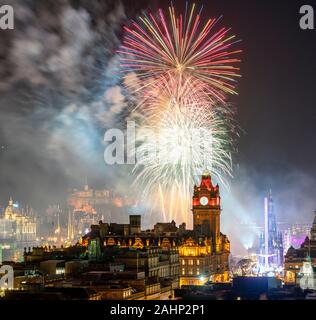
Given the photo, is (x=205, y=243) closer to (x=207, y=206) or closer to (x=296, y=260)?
(x=207, y=206)

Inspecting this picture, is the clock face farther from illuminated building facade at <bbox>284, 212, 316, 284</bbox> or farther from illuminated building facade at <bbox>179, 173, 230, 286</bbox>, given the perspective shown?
illuminated building facade at <bbox>284, 212, 316, 284</bbox>

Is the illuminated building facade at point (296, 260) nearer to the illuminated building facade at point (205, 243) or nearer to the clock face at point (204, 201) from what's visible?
the illuminated building facade at point (205, 243)

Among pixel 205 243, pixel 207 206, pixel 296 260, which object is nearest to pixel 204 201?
pixel 207 206

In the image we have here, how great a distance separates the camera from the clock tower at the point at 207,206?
108 meters

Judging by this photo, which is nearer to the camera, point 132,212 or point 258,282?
point 258,282

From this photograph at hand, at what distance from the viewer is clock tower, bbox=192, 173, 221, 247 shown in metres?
108

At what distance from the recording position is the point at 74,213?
191125mm

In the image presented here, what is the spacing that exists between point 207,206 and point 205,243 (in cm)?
875

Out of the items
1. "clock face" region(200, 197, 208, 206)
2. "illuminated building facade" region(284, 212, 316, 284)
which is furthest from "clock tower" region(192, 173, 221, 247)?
"illuminated building facade" region(284, 212, 316, 284)

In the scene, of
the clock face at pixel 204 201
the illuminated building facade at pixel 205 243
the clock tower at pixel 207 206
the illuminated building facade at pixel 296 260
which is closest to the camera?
the illuminated building facade at pixel 205 243

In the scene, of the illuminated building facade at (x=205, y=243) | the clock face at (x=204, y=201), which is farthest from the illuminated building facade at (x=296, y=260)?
the clock face at (x=204, y=201)
